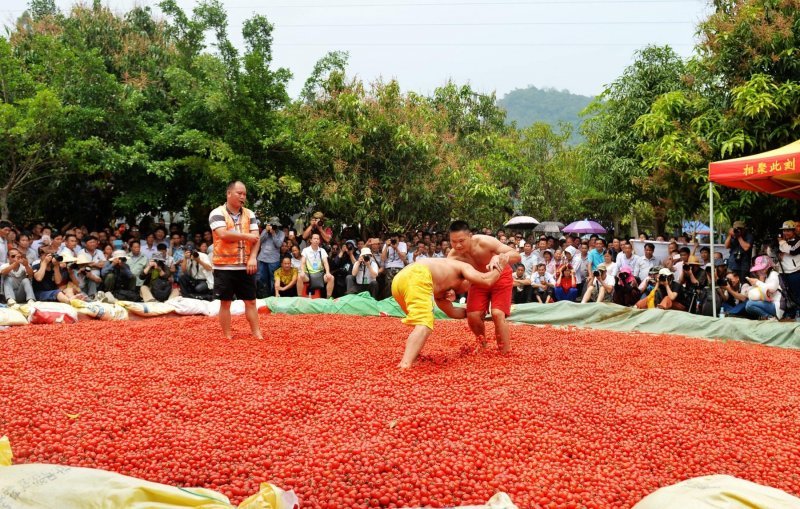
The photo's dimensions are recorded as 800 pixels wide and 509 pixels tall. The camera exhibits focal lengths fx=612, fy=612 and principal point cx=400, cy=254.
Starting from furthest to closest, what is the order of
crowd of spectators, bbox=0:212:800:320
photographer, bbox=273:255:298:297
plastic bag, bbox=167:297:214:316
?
photographer, bbox=273:255:298:297, crowd of spectators, bbox=0:212:800:320, plastic bag, bbox=167:297:214:316

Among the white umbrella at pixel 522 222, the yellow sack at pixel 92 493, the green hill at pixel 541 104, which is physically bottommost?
the yellow sack at pixel 92 493

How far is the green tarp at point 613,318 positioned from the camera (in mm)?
6344

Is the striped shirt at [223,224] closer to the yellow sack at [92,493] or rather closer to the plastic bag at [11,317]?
the plastic bag at [11,317]

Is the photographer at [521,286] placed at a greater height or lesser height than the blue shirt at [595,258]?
lesser

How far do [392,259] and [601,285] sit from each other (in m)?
3.35

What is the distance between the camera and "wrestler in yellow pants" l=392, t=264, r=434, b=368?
426 cm

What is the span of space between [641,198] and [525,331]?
412 inches

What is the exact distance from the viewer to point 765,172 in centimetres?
682

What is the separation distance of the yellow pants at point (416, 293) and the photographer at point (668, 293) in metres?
4.97

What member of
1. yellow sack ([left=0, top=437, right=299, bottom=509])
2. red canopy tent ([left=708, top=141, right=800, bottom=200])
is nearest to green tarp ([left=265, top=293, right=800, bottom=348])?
red canopy tent ([left=708, top=141, right=800, bottom=200])

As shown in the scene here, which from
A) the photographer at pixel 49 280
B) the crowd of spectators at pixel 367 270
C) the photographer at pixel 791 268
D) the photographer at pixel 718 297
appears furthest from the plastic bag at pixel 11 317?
the photographer at pixel 791 268

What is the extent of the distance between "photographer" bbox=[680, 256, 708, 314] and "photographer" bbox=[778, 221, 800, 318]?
3.27 ft

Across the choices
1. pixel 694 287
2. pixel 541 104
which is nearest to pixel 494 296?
pixel 694 287

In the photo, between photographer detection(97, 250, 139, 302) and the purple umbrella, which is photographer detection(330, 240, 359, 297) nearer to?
photographer detection(97, 250, 139, 302)
